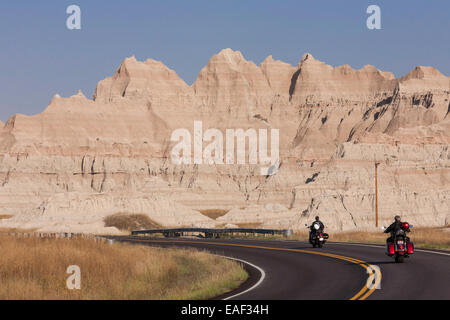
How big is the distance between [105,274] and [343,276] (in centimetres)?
736

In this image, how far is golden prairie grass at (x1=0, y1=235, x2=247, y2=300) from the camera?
17.4 meters

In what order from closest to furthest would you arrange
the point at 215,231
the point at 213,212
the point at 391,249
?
the point at 391,249, the point at 215,231, the point at 213,212

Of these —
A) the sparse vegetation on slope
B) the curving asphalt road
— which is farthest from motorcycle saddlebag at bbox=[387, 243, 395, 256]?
the sparse vegetation on slope

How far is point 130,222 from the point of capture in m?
85.3

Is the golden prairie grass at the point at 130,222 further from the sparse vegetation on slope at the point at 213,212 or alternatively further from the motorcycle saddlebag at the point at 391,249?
the motorcycle saddlebag at the point at 391,249

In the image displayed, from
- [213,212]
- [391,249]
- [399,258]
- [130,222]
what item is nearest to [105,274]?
[391,249]

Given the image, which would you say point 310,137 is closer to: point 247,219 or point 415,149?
point 415,149

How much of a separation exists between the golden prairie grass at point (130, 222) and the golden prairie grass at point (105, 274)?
56.3 m

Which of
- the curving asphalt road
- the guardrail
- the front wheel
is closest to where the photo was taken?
the curving asphalt road

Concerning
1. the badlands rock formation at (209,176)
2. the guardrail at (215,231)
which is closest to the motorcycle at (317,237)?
the guardrail at (215,231)

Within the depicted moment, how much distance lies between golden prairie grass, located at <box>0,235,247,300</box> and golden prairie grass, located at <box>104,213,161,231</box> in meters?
56.3

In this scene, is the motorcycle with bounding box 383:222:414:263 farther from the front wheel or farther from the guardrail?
the guardrail

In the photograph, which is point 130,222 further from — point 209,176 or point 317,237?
point 209,176
